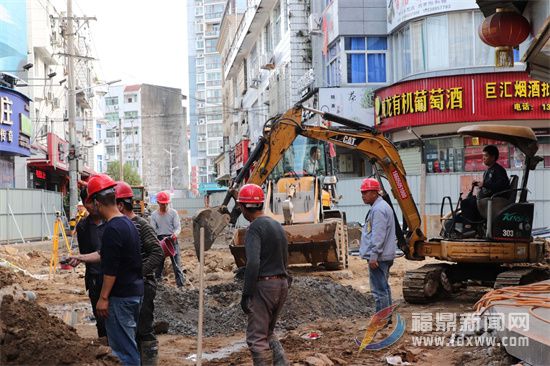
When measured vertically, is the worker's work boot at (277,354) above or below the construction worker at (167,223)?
below

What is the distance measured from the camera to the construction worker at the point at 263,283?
21.2ft

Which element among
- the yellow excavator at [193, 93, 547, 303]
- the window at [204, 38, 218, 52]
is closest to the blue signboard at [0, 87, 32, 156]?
the yellow excavator at [193, 93, 547, 303]

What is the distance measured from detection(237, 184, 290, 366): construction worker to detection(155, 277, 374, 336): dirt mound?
348cm

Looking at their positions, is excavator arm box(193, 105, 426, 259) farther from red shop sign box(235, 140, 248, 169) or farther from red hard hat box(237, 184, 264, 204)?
red shop sign box(235, 140, 248, 169)

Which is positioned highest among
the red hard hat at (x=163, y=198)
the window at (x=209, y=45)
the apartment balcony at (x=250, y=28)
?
the window at (x=209, y=45)

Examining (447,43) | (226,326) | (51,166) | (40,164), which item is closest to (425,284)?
(226,326)

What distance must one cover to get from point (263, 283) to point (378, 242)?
113 inches

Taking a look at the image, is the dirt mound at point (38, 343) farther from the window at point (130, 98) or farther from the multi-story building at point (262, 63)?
the window at point (130, 98)

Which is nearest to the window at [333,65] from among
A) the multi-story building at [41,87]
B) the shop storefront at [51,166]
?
the multi-story building at [41,87]

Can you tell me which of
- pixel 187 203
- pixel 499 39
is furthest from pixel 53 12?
pixel 499 39

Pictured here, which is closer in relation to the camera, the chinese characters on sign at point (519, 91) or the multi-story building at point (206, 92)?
the chinese characters on sign at point (519, 91)

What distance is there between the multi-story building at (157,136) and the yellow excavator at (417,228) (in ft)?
304

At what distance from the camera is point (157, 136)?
354ft

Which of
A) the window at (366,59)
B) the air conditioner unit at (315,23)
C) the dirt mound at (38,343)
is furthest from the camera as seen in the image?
the air conditioner unit at (315,23)
